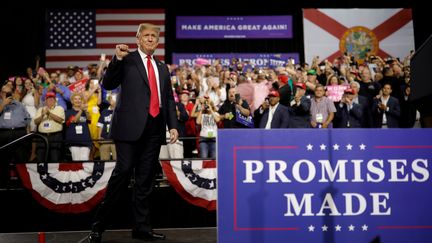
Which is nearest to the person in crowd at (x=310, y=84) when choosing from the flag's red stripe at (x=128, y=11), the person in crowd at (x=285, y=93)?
the person in crowd at (x=285, y=93)

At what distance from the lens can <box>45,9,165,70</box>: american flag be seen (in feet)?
46.0

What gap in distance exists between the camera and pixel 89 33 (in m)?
14.2

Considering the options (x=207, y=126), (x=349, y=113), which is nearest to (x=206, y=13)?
(x=207, y=126)

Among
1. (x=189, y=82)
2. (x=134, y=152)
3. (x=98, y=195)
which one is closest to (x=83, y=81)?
(x=189, y=82)

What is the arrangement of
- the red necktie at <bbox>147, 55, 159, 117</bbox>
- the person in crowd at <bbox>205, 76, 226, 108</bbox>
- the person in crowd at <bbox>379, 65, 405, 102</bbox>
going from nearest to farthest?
the red necktie at <bbox>147, 55, 159, 117</bbox>
the person in crowd at <bbox>379, 65, 405, 102</bbox>
the person in crowd at <bbox>205, 76, 226, 108</bbox>

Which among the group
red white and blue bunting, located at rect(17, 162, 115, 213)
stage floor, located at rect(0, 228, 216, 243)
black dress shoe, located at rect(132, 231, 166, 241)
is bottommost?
stage floor, located at rect(0, 228, 216, 243)

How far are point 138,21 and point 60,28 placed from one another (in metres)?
2.40

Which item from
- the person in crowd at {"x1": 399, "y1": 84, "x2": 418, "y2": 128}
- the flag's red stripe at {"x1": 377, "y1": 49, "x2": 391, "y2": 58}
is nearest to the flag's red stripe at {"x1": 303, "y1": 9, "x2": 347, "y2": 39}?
the flag's red stripe at {"x1": 377, "y1": 49, "x2": 391, "y2": 58}

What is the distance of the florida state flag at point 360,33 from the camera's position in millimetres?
14125

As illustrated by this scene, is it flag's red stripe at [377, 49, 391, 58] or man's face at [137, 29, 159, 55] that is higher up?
flag's red stripe at [377, 49, 391, 58]

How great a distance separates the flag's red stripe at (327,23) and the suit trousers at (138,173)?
1134 centimetres

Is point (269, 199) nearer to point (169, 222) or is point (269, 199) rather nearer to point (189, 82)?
point (169, 222)

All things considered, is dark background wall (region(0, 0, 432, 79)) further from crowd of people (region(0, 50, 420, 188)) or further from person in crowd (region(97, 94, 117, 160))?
person in crowd (region(97, 94, 117, 160))

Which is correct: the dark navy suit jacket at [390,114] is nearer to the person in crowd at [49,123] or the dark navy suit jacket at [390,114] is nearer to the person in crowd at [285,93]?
the person in crowd at [285,93]
